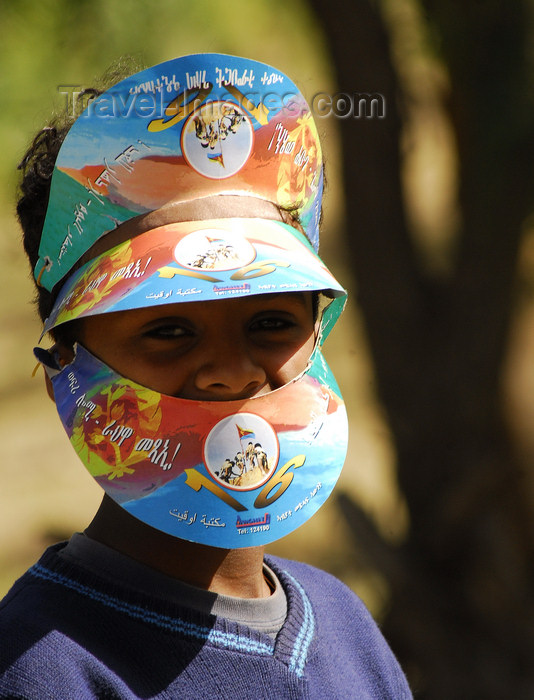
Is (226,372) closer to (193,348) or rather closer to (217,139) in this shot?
(193,348)

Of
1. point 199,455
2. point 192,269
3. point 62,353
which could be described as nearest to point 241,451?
point 199,455

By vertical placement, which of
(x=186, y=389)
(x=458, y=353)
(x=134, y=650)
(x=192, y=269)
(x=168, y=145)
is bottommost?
(x=458, y=353)

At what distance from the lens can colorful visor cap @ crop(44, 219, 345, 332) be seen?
4.93 ft

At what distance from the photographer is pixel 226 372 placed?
5.10 ft

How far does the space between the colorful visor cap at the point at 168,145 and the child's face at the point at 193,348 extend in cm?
21

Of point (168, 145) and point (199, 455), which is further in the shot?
point (168, 145)

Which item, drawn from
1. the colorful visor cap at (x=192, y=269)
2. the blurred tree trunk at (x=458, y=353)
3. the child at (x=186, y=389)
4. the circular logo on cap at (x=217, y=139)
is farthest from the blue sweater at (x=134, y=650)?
the blurred tree trunk at (x=458, y=353)

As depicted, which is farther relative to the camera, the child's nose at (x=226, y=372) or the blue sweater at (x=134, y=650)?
the child's nose at (x=226, y=372)

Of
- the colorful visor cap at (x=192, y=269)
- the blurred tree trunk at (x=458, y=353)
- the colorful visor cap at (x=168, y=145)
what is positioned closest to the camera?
the colorful visor cap at (x=192, y=269)

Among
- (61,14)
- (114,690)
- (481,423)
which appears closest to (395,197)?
(481,423)

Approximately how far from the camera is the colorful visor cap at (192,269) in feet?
4.93

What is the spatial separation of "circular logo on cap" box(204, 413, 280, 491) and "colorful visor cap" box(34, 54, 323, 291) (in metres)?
0.44

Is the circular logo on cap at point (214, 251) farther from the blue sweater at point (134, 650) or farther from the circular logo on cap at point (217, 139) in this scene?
the blue sweater at point (134, 650)

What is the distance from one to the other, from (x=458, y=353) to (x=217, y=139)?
264cm
